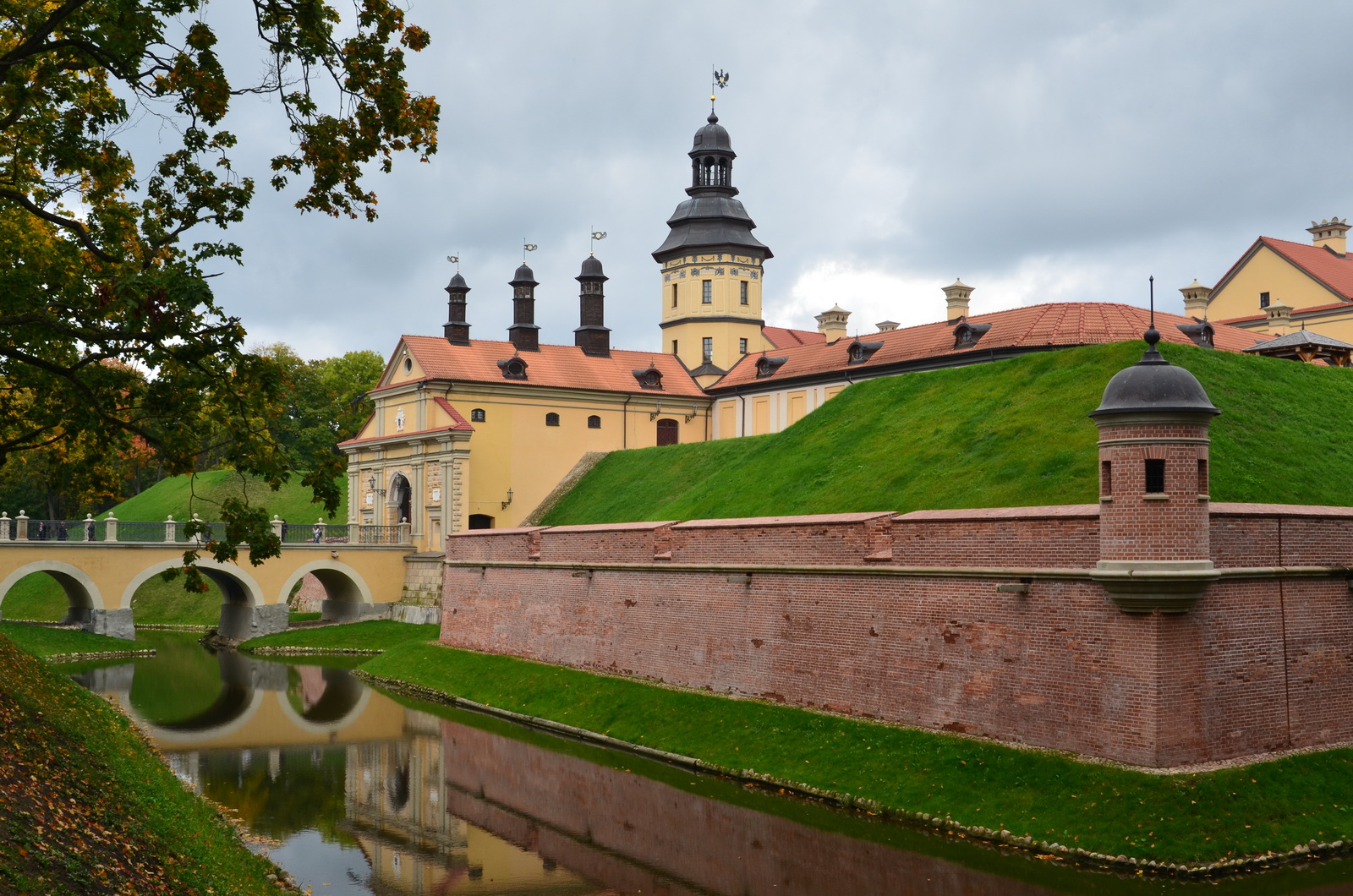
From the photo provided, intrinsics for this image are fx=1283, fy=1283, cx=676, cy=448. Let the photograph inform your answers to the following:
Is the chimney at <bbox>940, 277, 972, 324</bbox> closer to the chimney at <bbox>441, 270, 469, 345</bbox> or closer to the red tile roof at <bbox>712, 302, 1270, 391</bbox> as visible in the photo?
the red tile roof at <bbox>712, 302, 1270, 391</bbox>

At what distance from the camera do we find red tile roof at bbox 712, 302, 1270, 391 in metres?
42.4

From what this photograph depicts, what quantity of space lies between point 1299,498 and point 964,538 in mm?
6865

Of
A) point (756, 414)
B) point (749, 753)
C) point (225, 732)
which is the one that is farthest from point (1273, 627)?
point (756, 414)

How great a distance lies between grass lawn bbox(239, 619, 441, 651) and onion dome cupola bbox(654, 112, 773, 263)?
24.3 m

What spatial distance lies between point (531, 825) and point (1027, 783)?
24.8 ft

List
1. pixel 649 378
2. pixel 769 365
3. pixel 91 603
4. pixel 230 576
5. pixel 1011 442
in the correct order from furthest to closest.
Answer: pixel 649 378 < pixel 769 365 < pixel 230 576 < pixel 91 603 < pixel 1011 442

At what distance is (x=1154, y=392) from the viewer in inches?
699

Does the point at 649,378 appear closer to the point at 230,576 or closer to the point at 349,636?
the point at 349,636

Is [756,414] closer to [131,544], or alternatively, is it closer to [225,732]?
[131,544]

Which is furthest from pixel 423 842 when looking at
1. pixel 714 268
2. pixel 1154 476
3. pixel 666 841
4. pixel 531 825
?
pixel 714 268

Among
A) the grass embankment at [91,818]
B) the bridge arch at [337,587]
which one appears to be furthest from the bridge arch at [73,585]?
the grass embankment at [91,818]

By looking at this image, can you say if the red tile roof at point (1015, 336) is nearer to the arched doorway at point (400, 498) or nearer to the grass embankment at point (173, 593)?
the arched doorway at point (400, 498)

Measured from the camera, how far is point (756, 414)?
2227 inches

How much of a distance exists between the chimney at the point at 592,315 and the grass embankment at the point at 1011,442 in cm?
2120
